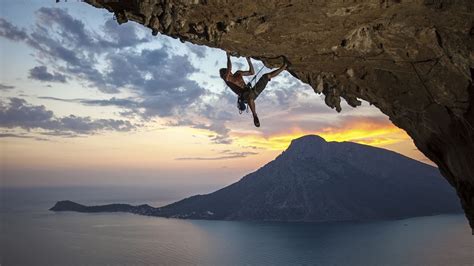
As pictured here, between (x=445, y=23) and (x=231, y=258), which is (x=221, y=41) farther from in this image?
(x=231, y=258)

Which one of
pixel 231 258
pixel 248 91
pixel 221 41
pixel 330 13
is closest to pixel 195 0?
pixel 221 41

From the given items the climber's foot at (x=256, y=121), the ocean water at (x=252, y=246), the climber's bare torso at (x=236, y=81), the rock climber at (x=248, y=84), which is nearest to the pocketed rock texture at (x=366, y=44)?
the rock climber at (x=248, y=84)

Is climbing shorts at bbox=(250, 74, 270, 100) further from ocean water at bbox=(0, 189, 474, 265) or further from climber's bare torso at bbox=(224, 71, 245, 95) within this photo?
ocean water at bbox=(0, 189, 474, 265)

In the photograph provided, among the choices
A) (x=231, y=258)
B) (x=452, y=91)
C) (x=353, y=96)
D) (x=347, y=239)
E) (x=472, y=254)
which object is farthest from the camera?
(x=347, y=239)

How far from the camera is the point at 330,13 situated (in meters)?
6.53

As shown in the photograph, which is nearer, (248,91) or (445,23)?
(445,23)

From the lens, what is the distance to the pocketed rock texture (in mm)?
6484

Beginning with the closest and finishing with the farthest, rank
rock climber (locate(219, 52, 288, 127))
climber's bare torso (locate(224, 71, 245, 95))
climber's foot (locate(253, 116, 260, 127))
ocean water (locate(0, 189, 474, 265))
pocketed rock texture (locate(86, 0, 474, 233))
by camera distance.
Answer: pocketed rock texture (locate(86, 0, 474, 233)), rock climber (locate(219, 52, 288, 127)), climber's bare torso (locate(224, 71, 245, 95)), climber's foot (locate(253, 116, 260, 127)), ocean water (locate(0, 189, 474, 265))

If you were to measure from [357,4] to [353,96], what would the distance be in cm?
459

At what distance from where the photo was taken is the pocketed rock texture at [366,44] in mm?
6484

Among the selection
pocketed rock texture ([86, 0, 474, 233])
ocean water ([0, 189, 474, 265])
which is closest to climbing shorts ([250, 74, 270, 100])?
pocketed rock texture ([86, 0, 474, 233])

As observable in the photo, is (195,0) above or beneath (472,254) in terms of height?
above

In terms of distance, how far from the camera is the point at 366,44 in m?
7.98

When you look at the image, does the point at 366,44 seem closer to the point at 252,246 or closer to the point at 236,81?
the point at 236,81
